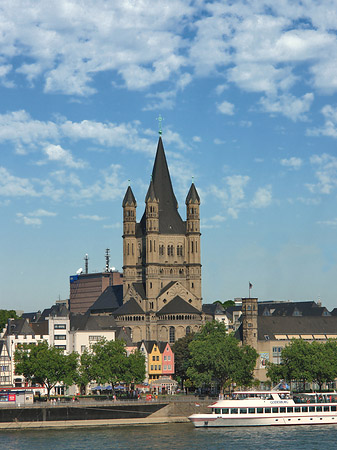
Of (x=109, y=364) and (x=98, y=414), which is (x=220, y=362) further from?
(x=98, y=414)

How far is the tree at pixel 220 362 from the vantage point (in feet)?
525

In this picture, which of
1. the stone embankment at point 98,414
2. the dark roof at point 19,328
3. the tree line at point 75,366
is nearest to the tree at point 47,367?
the tree line at point 75,366

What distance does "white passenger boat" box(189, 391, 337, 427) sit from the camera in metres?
133

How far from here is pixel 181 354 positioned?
193 m

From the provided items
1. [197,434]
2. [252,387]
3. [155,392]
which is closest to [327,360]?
[252,387]

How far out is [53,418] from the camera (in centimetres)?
13462

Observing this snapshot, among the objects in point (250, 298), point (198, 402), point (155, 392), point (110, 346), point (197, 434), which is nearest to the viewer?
point (197, 434)

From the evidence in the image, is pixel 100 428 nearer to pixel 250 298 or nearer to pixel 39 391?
pixel 39 391

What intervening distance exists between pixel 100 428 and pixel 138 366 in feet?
90.0

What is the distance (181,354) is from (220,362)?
111 feet

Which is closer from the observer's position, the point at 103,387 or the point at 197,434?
the point at 197,434

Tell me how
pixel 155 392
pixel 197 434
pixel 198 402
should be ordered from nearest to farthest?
1. pixel 197 434
2. pixel 198 402
3. pixel 155 392

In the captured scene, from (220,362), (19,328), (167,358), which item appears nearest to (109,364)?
(220,362)

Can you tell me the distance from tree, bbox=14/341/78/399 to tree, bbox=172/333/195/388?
3890 centimetres
